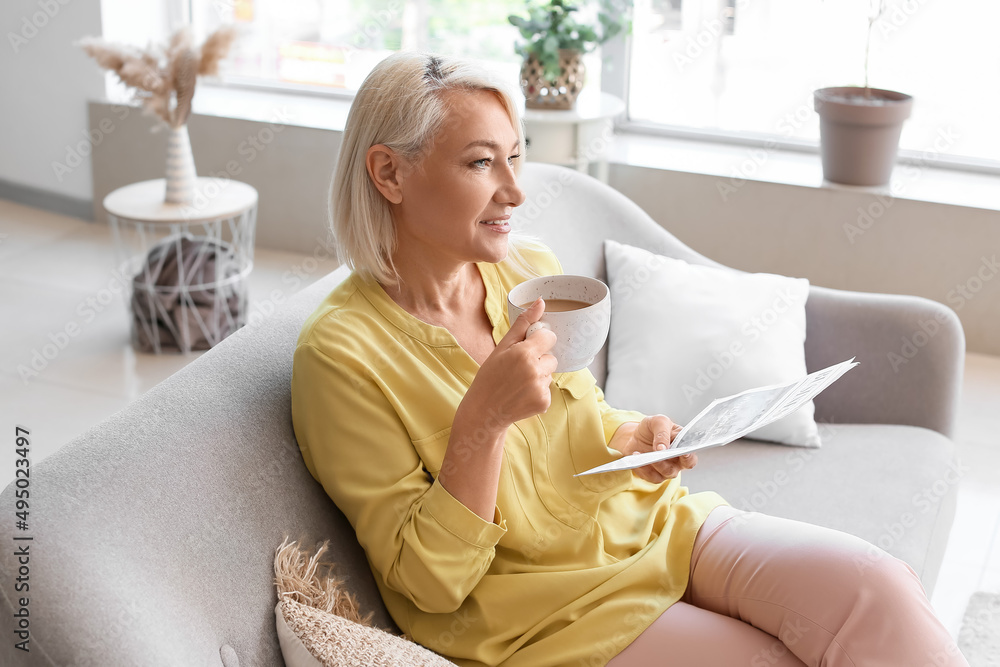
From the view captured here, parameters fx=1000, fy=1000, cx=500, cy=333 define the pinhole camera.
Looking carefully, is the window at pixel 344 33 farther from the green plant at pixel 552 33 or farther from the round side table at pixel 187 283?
the round side table at pixel 187 283

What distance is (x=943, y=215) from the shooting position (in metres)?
3.17

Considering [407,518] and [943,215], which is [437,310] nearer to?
[407,518]

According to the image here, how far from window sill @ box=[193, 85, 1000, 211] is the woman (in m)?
2.14

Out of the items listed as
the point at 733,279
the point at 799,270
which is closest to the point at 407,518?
the point at 733,279

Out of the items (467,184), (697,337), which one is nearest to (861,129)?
(697,337)

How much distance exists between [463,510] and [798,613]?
1.54 feet

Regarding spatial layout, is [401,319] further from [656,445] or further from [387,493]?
[656,445]

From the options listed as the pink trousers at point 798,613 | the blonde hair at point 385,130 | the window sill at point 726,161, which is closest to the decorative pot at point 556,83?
the window sill at point 726,161

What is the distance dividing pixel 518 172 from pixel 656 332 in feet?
2.34

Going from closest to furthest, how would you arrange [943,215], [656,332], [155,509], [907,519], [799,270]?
[155,509]
[907,519]
[656,332]
[943,215]
[799,270]

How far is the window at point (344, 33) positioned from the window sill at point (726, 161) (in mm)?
153

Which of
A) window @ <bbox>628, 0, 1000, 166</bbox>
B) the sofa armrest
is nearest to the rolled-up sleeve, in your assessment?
the sofa armrest

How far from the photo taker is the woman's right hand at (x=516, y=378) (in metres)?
1.17

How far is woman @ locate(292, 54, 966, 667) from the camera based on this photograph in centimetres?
122
